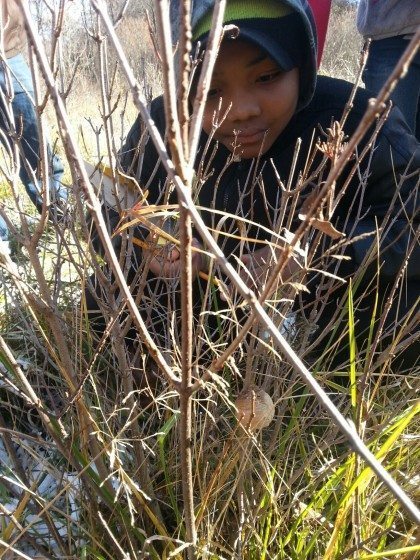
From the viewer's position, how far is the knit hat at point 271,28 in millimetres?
1072

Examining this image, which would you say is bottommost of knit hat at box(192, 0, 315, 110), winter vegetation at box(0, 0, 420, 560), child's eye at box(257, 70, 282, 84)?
winter vegetation at box(0, 0, 420, 560)

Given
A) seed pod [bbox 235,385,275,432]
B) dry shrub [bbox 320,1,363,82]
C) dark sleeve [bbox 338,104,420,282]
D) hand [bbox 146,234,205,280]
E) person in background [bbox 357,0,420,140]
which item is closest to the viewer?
seed pod [bbox 235,385,275,432]

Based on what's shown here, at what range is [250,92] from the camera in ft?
3.70

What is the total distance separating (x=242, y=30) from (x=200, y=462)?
0.73 metres

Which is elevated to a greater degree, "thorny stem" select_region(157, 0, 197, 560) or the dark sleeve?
"thorny stem" select_region(157, 0, 197, 560)

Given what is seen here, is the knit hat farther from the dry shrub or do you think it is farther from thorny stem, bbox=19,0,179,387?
the dry shrub

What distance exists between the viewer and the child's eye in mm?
1133

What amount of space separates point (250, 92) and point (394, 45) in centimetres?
82

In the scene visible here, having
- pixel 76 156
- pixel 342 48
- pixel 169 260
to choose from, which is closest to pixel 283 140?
pixel 169 260

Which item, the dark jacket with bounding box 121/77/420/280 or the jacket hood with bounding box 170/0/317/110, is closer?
the jacket hood with bounding box 170/0/317/110

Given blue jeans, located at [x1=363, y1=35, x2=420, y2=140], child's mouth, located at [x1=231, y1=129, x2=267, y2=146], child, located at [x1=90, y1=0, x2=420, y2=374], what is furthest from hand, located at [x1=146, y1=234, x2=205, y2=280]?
blue jeans, located at [x1=363, y1=35, x2=420, y2=140]

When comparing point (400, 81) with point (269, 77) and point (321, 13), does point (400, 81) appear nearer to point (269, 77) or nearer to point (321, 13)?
point (321, 13)

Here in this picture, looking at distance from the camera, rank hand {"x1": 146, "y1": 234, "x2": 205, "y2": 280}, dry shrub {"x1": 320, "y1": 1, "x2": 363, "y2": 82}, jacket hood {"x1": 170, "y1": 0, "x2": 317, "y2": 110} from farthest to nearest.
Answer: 1. dry shrub {"x1": 320, "y1": 1, "x2": 363, "y2": 82}
2. jacket hood {"x1": 170, "y1": 0, "x2": 317, "y2": 110}
3. hand {"x1": 146, "y1": 234, "x2": 205, "y2": 280}

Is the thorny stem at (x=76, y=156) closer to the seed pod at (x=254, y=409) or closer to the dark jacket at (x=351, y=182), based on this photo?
the seed pod at (x=254, y=409)
